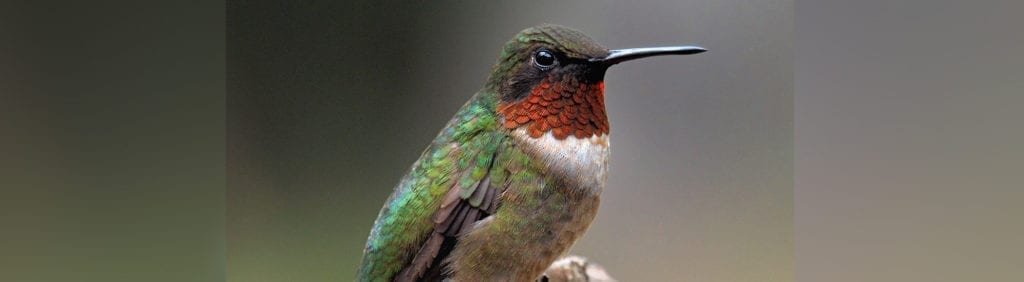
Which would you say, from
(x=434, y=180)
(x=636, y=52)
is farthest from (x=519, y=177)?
(x=636, y=52)

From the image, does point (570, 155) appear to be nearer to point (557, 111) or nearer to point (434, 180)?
Answer: point (557, 111)

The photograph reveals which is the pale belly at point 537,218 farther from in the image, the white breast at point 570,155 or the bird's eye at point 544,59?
the bird's eye at point 544,59

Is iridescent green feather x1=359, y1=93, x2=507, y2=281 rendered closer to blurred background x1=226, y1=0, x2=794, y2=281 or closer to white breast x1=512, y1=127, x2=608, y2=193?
white breast x1=512, y1=127, x2=608, y2=193

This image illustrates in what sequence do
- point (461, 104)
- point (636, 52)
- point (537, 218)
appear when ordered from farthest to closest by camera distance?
point (461, 104), point (636, 52), point (537, 218)

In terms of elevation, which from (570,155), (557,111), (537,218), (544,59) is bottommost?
(537,218)

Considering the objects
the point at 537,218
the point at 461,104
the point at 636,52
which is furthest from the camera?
the point at 461,104

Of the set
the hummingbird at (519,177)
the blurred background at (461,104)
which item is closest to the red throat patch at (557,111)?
the hummingbird at (519,177)

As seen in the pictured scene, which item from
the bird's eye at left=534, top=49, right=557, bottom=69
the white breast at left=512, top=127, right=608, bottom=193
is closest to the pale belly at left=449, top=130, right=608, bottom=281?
the white breast at left=512, top=127, right=608, bottom=193
